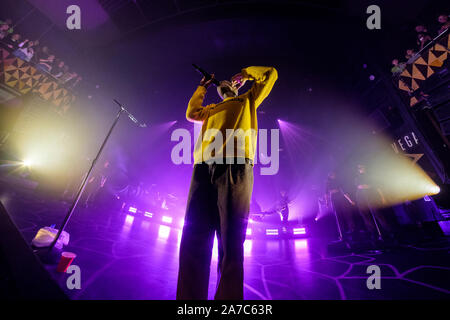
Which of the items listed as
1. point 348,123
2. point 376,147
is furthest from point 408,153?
point 348,123

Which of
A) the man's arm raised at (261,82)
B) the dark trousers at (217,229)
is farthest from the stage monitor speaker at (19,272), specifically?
the man's arm raised at (261,82)

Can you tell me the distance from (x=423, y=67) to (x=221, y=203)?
8.28 meters

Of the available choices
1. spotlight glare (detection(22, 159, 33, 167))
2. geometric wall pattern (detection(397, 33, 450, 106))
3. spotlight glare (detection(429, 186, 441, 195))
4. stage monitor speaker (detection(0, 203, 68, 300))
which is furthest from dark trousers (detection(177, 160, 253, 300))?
spotlight glare (detection(22, 159, 33, 167))

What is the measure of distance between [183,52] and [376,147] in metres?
9.29

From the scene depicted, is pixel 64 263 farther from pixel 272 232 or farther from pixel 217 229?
pixel 272 232

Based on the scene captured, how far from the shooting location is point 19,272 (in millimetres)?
1147

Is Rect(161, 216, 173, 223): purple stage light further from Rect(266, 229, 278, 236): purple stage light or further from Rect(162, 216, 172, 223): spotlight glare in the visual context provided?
Rect(266, 229, 278, 236): purple stage light

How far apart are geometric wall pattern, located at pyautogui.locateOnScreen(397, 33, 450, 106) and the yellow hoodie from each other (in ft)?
22.5

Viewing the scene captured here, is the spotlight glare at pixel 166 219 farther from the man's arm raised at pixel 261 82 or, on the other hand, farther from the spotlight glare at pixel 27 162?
the man's arm raised at pixel 261 82

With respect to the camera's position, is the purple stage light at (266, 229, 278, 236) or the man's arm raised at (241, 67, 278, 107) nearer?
the man's arm raised at (241, 67, 278, 107)

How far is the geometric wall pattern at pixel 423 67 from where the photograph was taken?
4.73 metres

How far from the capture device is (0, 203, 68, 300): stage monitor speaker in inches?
40.5
